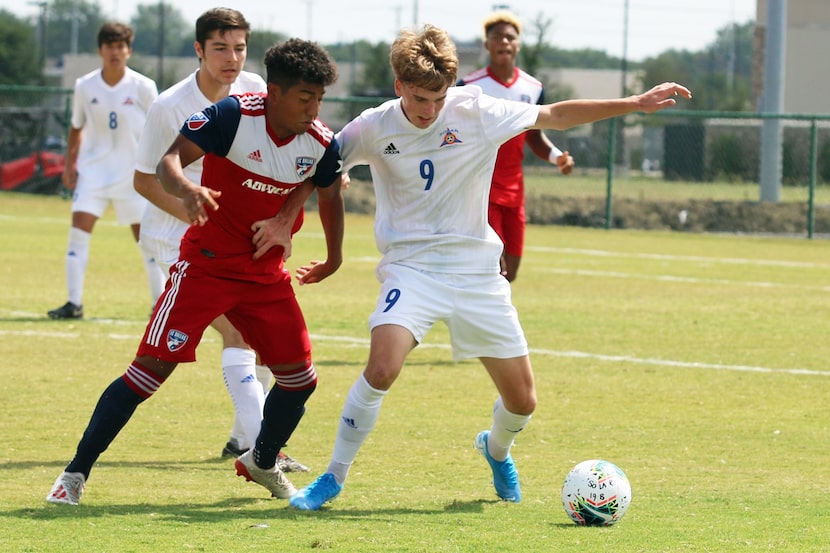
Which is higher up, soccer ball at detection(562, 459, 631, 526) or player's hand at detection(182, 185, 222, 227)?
player's hand at detection(182, 185, 222, 227)

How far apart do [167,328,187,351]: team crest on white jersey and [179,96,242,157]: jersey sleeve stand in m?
0.77

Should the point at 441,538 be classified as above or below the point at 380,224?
below

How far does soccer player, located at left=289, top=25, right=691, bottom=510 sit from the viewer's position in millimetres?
5727

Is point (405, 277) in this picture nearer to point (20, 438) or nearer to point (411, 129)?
point (411, 129)

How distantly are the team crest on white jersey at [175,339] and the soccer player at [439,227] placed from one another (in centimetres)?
75

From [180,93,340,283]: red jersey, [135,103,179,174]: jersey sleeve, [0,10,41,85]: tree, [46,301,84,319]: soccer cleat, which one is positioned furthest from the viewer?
[0,10,41,85]: tree

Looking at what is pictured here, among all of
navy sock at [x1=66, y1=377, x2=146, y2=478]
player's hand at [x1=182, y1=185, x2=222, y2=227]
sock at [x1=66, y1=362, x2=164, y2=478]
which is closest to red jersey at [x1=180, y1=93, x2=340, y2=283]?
player's hand at [x1=182, y1=185, x2=222, y2=227]

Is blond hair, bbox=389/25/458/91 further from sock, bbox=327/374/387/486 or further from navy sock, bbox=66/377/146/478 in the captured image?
navy sock, bbox=66/377/146/478

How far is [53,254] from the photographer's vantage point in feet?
57.6

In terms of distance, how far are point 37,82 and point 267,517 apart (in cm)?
6051

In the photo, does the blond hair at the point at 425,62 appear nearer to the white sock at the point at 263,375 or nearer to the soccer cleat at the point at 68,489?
the white sock at the point at 263,375

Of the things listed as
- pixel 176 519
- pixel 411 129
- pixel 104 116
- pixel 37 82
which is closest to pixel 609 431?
pixel 411 129

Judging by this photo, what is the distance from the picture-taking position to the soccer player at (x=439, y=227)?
5727 mm

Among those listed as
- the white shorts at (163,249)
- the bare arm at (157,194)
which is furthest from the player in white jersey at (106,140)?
the bare arm at (157,194)
